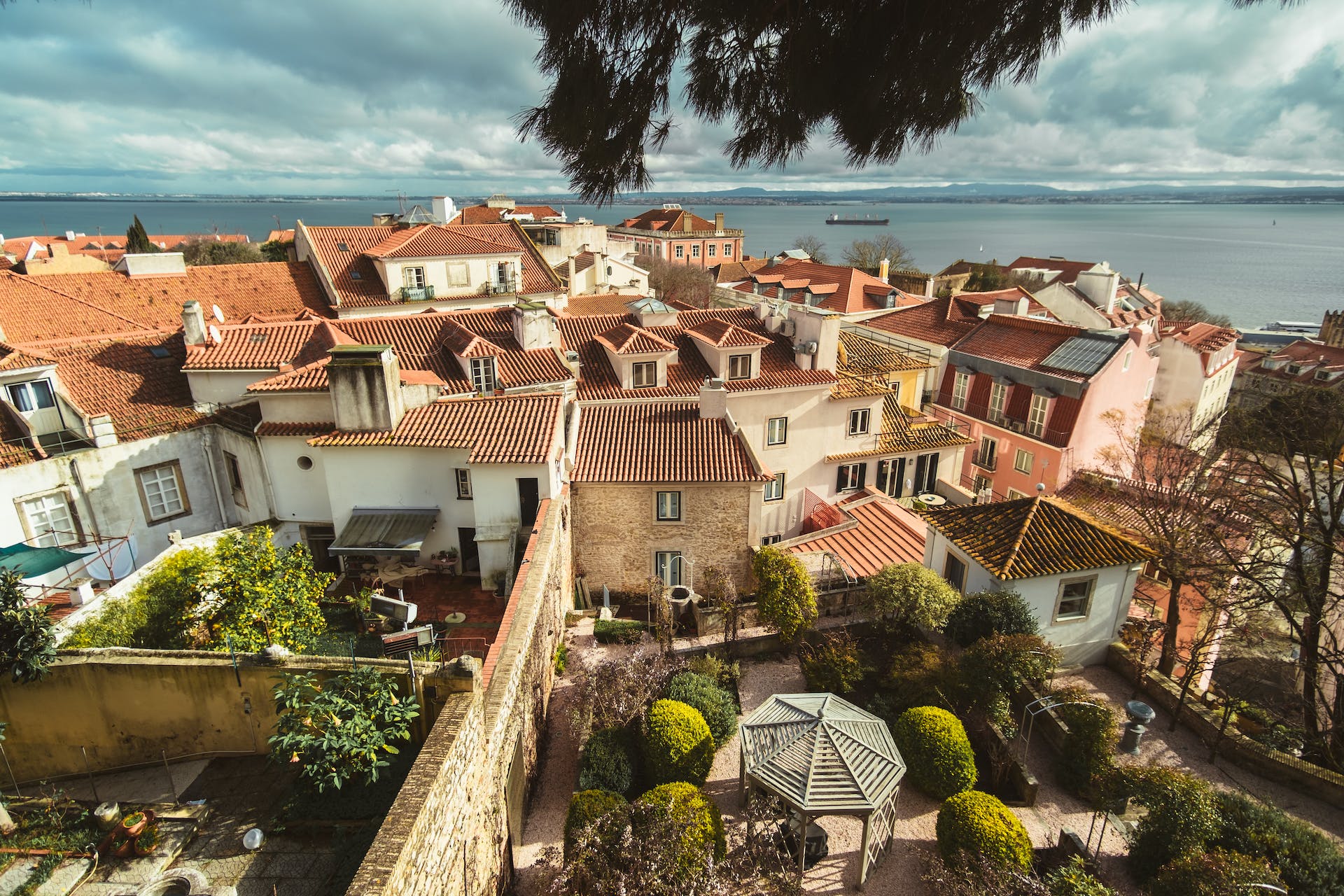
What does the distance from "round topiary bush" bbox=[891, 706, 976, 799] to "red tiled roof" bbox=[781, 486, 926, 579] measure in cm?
696

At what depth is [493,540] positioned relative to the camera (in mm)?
17531

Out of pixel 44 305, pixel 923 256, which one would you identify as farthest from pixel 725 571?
pixel 923 256

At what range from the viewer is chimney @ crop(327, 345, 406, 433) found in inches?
673

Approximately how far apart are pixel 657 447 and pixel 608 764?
10626 mm

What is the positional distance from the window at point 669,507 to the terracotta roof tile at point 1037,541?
293 inches

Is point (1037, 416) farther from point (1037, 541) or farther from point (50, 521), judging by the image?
point (50, 521)

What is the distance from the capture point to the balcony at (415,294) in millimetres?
34062

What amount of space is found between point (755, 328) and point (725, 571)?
1204 centimetres

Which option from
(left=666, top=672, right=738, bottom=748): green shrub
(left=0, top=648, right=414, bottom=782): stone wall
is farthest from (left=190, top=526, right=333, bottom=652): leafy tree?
(left=666, top=672, right=738, bottom=748): green shrub

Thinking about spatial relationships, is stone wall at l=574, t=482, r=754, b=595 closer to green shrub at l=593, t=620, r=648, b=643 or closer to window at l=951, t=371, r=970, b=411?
green shrub at l=593, t=620, r=648, b=643

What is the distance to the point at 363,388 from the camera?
56.7 feet

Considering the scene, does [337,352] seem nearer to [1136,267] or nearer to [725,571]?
[725,571]

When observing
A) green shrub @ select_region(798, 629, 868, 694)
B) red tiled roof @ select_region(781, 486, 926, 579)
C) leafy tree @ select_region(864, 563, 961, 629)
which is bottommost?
red tiled roof @ select_region(781, 486, 926, 579)

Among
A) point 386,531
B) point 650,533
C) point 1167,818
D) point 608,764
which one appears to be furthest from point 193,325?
point 1167,818
